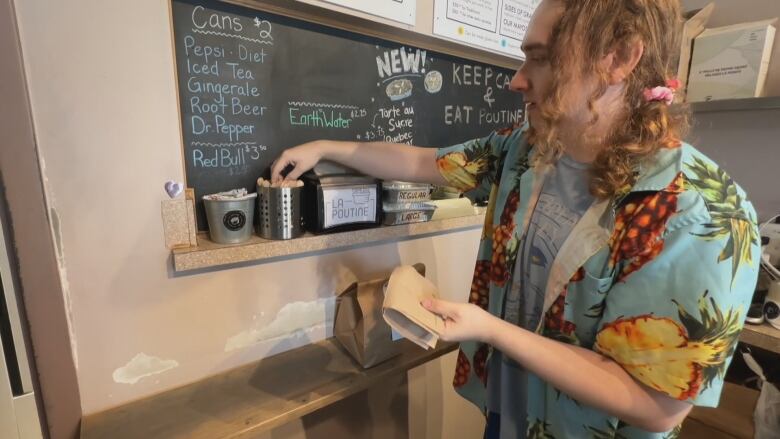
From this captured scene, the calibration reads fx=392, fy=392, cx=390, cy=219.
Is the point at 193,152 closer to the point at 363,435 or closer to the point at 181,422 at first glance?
the point at 181,422

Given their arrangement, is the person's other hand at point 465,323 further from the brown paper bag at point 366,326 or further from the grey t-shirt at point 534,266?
the brown paper bag at point 366,326

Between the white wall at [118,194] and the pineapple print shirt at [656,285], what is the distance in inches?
27.1

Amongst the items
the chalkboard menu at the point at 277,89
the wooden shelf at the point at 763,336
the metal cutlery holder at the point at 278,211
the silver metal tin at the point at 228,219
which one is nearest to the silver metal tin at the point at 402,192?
the chalkboard menu at the point at 277,89

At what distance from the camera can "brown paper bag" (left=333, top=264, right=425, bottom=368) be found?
979 millimetres

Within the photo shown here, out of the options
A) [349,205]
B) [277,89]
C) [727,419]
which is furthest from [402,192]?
[727,419]

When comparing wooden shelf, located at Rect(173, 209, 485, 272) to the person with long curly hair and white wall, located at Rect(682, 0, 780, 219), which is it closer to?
the person with long curly hair

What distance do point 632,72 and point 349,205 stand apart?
64 centimetres

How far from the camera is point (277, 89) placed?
925 mm

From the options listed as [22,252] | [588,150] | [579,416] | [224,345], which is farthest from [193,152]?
[579,416]

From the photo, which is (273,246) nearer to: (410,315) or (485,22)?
(410,315)

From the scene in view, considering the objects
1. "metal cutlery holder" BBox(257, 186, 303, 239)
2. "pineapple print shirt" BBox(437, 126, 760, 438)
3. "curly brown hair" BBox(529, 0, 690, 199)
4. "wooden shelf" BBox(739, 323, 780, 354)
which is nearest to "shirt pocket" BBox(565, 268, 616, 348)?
"pineapple print shirt" BBox(437, 126, 760, 438)

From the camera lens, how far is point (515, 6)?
1.30 metres

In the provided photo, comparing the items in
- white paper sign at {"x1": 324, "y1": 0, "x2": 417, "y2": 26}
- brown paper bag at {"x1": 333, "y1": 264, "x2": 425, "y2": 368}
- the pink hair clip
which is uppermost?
white paper sign at {"x1": 324, "y1": 0, "x2": 417, "y2": 26}

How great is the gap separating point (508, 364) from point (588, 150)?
0.46 m
